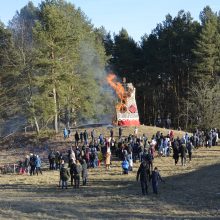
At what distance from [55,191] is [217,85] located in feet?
130

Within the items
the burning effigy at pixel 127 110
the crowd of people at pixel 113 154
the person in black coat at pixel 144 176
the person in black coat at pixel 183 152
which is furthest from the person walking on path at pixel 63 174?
the burning effigy at pixel 127 110

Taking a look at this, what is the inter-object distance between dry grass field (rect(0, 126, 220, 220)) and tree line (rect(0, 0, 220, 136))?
68.7ft

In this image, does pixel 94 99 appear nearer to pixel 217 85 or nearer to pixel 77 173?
pixel 217 85

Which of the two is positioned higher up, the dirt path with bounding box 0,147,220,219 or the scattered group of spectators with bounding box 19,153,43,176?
the scattered group of spectators with bounding box 19,153,43,176

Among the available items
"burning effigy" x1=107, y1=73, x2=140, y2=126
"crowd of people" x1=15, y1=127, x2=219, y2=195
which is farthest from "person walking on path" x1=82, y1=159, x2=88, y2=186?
"burning effigy" x1=107, y1=73, x2=140, y2=126

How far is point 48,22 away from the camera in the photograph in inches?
2085

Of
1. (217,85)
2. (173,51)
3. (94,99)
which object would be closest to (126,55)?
(173,51)

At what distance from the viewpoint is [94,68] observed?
66.9m

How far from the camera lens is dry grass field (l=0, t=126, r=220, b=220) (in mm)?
20797

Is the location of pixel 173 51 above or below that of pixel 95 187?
above

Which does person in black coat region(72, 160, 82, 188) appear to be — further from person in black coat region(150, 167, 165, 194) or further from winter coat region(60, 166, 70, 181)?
person in black coat region(150, 167, 165, 194)

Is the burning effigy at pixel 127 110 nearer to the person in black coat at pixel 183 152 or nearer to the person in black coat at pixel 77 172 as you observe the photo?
the person in black coat at pixel 183 152

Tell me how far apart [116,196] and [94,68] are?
43.6m

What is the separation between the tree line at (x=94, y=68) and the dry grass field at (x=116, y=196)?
21.0 metres
